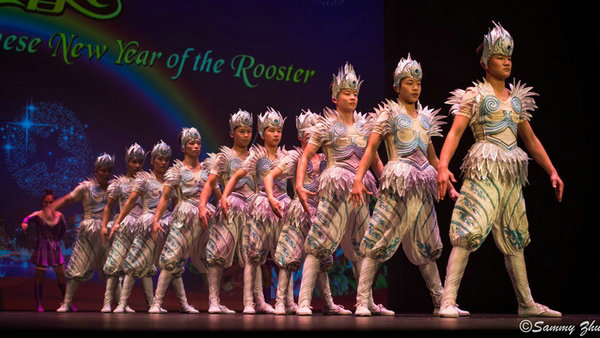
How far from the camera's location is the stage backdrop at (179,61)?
9531mm

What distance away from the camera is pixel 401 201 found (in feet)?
18.0

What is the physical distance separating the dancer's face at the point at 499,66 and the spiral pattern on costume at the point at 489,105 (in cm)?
22

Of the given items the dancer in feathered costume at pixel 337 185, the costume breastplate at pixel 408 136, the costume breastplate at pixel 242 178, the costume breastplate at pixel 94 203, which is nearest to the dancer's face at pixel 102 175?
the costume breastplate at pixel 94 203

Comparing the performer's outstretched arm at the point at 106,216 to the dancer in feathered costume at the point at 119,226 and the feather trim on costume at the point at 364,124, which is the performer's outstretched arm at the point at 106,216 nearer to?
the dancer in feathered costume at the point at 119,226

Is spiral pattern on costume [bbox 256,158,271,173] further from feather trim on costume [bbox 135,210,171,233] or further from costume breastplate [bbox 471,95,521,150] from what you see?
costume breastplate [bbox 471,95,521,150]

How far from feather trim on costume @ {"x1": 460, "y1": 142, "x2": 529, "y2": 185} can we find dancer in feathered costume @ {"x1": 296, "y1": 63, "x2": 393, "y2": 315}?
0.94 m

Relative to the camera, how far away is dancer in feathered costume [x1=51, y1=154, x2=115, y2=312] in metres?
8.49

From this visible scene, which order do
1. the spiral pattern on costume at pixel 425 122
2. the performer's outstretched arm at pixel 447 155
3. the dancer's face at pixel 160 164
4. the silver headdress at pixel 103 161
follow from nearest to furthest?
the performer's outstretched arm at pixel 447 155 < the spiral pattern on costume at pixel 425 122 < the dancer's face at pixel 160 164 < the silver headdress at pixel 103 161

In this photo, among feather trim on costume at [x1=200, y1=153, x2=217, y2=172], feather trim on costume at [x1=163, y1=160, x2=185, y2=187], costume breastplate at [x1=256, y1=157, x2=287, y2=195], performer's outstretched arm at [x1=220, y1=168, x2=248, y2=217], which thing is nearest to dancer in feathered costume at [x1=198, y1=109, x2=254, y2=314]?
feather trim on costume at [x1=200, y1=153, x2=217, y2=172]

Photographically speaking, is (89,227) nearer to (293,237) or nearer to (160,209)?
(160,209)

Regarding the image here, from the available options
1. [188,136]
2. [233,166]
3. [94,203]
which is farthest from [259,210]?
[94,203]

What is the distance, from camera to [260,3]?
383 inches

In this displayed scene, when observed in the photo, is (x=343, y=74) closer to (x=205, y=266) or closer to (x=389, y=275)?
(x=205, y=266)

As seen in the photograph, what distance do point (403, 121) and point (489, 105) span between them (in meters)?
0.65
